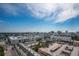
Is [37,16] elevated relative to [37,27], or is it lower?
elevated

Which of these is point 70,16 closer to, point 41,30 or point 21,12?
point 41,30

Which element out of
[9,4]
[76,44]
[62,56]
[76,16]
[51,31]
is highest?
[9,4]

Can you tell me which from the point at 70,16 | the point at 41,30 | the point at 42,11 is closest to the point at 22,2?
the point at 42,11

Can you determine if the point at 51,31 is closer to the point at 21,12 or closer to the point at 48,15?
the point at 48,15

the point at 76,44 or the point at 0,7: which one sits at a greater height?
the point at 0,7

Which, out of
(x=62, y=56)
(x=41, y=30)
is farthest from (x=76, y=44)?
(x=41, y=30)
